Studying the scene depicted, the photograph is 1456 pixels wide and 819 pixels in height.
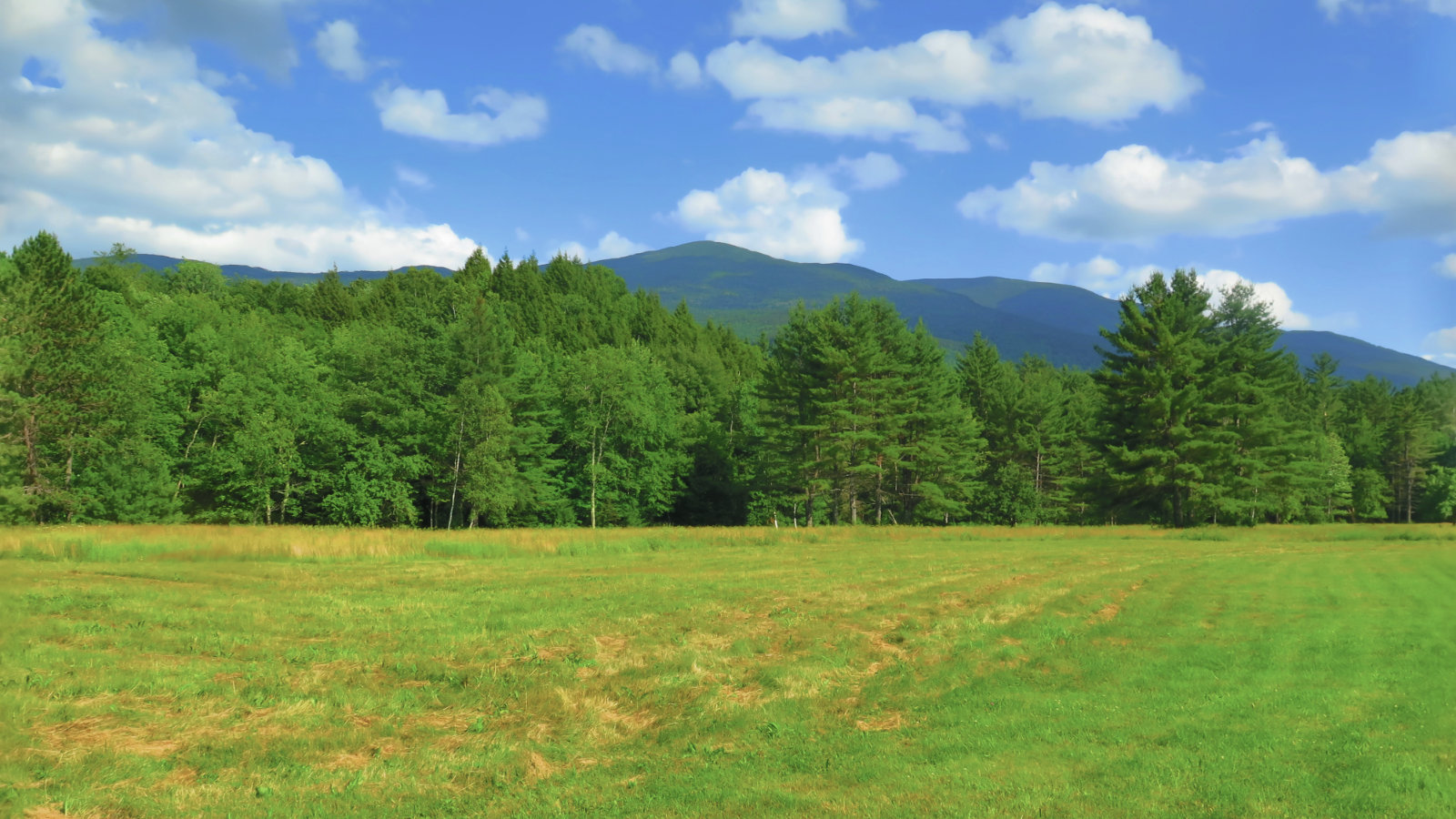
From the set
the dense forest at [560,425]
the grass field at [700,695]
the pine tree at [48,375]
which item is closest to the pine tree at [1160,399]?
the dense forest at [560,425]

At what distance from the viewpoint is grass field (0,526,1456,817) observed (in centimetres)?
762

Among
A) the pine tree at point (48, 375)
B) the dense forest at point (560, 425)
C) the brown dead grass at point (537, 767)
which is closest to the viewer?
the brown dead grass at point (537, 767)

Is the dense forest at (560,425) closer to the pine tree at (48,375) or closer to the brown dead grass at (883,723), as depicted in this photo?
the pine tree at (48,375)

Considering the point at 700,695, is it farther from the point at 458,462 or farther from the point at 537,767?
the point at 458,462

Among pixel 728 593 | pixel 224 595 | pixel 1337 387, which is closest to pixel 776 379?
pixel 728 593

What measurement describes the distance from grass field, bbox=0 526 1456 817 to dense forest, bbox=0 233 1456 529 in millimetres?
29175

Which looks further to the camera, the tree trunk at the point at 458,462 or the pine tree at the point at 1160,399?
the tree trunk at the point at 458,462

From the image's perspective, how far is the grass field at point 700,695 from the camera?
300 inches

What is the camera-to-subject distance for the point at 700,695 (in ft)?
35.6

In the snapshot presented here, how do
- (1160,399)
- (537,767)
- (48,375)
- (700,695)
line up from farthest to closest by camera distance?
(1160,399) → (48,375) → (700,695) → (537,767)

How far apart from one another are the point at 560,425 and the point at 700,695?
55388 mm

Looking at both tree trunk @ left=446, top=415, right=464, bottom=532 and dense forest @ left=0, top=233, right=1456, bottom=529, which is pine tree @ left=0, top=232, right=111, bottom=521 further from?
tree trunk @ left=446, top=415, right=464, bottom=532

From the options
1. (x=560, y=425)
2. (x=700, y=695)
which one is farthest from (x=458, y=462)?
(x=700, y=695)

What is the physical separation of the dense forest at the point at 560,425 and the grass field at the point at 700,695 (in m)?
29.2
